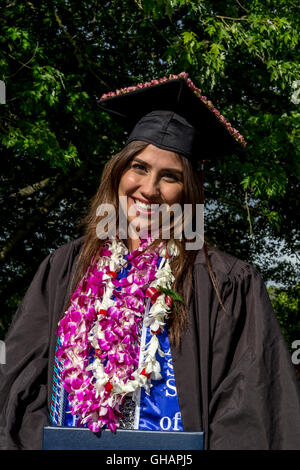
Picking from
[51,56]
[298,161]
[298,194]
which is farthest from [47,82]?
[298,194]

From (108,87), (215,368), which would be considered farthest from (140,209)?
(108,87)

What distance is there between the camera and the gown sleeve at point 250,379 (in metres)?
1.73

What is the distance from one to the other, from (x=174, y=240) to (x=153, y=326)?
0.41 m

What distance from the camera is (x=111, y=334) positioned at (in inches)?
77.3

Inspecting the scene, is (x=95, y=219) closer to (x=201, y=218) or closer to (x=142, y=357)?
(x=201, y=218)

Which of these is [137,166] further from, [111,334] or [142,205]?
[111,334]

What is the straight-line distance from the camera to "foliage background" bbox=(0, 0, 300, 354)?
5688 millimetres

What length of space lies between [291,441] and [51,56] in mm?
5999

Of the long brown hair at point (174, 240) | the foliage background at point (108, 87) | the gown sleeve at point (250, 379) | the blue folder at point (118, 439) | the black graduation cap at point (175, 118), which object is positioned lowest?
the blue folder at point (118, 439)

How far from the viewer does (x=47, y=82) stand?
562cm

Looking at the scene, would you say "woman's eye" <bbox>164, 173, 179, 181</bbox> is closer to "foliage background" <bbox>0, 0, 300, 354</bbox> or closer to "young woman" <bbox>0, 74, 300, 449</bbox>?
"young woman" <bbox>0, 74, 300, 449</bbox>
